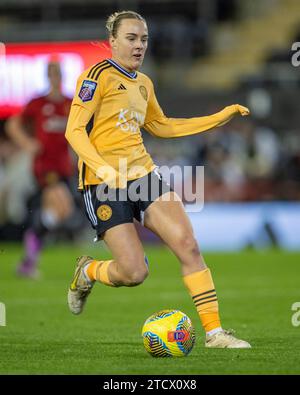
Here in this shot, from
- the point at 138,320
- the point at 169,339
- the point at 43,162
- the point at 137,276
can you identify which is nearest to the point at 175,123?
the point at 137,276

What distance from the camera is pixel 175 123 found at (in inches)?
334

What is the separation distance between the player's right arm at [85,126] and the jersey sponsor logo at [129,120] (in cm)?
19

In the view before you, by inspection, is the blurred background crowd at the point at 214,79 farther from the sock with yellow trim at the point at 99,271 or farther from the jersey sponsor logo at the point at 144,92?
the jersey sponsor logo at the point at 144,92

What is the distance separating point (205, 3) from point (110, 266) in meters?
19.2

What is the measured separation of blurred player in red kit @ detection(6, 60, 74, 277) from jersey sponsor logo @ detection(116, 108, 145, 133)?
5891 mm

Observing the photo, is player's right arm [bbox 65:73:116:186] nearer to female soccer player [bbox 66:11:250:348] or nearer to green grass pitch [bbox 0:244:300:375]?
female soccer player [bbox 66:11:250:348]

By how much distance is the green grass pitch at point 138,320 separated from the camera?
271 inches

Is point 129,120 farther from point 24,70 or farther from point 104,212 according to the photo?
point 24,70

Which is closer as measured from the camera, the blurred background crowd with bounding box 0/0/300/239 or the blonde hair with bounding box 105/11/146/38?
the blonde hair with bounding box 105/11/146/38

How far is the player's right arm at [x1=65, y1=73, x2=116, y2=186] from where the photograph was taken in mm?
7527

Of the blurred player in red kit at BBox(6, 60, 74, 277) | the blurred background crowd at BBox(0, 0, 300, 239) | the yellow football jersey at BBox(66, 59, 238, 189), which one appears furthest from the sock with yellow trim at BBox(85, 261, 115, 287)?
the blurred background crowd at BBox(0, 0, 300, 239)

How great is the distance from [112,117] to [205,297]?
1471 millimetres

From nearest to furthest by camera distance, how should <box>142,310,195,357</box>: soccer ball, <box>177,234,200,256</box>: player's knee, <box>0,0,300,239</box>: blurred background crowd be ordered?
<box>142,310,195,357</box>: soccer ball < <box>177,234,200,256</box>: player's knee < <box>0,0,300,239</box>: blurred background crowd

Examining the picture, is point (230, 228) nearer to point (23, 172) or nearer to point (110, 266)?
point (23, 172)
